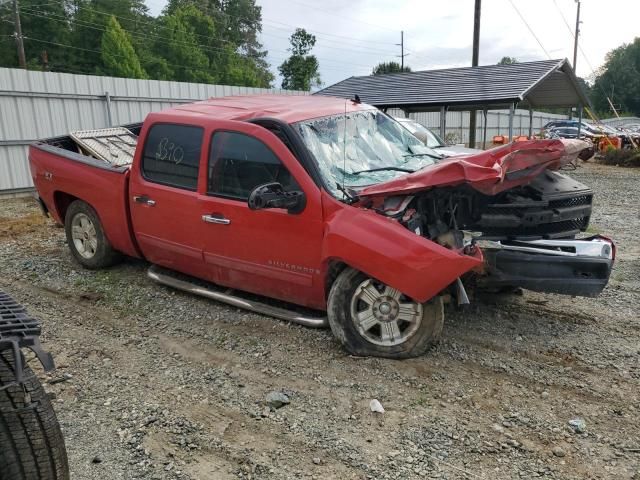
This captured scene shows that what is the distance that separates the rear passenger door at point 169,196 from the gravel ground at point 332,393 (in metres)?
0.52

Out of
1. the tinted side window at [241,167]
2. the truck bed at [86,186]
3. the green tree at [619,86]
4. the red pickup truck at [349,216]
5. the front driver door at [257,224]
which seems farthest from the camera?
the green tree at [619,86]

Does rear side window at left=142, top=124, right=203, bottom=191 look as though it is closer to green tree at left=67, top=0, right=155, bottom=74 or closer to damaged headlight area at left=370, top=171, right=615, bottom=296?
damaged headlight area at left=370, top=171, right=615, bottom=296

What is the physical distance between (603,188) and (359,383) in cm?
1299

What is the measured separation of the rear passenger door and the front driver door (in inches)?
6.9

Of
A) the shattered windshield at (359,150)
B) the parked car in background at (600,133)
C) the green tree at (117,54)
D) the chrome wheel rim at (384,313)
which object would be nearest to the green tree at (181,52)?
the green tree at (117,54)

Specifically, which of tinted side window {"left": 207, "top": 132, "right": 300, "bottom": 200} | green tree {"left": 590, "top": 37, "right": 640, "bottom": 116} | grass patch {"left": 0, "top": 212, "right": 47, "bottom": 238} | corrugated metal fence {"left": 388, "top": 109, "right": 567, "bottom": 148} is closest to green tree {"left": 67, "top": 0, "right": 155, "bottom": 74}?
corrugated metal fence {"left": 388, "top": 109, "right": 567, "bottom": 148}

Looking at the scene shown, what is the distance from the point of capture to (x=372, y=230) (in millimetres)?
3871

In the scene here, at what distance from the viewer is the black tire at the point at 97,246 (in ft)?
19.8

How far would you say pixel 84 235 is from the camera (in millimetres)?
6285

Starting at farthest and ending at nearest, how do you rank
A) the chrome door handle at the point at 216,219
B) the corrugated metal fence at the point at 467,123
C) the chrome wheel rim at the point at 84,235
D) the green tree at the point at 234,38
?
the green tree at the point at 234,38 < the corrugated metal fence at the point at 467,123 < the chrome wheel rim at the point at 84,235 < the chrome door handle at the point at 216,219

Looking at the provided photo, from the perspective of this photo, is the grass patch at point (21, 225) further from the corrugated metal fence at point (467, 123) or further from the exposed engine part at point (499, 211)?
the corrugated metal fence at point (467, 123)

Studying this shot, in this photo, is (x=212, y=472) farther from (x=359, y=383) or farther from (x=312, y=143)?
(x=312, y=143)

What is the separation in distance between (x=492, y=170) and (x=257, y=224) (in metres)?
1.84

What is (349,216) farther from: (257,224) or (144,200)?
(144,200)
